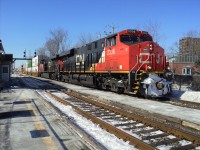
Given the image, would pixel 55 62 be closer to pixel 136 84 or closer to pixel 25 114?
pixel 136 84

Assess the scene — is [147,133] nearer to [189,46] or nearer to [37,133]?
[37,133]

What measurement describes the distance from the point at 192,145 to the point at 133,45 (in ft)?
34.6

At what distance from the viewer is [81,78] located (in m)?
26.2

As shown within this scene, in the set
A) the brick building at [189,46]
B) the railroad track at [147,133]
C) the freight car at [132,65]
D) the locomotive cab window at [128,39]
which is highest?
the brick building at [189,46]

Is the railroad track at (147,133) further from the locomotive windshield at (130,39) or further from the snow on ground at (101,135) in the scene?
the locomotive windshield at (130,39)

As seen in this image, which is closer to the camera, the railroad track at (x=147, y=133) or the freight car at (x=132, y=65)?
the railroad track at (x=147, y=133)

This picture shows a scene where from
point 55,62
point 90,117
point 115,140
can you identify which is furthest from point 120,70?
point 55,62

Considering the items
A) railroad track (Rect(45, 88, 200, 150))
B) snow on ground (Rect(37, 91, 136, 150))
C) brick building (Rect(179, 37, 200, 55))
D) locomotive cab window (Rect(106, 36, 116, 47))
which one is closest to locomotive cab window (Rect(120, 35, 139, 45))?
locomotive cab window (Rect(106, 36, 116, 47))

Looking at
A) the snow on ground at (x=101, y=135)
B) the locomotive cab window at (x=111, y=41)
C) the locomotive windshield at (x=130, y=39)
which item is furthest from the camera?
the locomotive cab window at (x=111, y=41)

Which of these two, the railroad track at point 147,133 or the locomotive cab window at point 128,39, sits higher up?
the locomotive cab window at point 128,39

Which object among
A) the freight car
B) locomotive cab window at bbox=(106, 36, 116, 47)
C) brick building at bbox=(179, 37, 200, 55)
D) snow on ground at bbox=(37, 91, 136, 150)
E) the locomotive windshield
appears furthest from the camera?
brick building at bbox=(179, 37, 200, 55)

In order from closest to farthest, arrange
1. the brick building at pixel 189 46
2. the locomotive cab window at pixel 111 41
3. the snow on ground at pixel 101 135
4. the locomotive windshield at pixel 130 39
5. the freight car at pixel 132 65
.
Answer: the snow on ground at pixel 101 135 < the freight car at pixel 132 65 < the locomotive windshield at pixel 130 39 < the locomotive cab window at pixel 111 41 < the brick building at pixel 189 46

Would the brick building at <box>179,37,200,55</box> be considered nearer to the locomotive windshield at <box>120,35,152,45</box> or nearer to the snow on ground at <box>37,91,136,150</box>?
the locomotive windshield at <box>120,35,152,45</box>

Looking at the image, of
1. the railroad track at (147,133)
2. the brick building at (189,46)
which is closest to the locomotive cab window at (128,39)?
the railroad track at (147,133)
